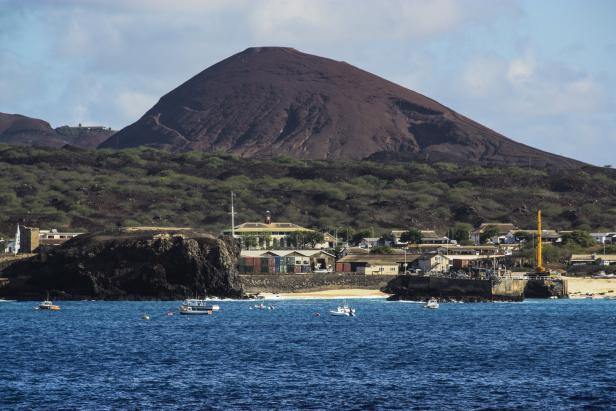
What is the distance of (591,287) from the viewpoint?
175625 millimetres

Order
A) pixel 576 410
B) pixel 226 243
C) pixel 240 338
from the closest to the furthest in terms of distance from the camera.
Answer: pixel 576 410 < pixel 240 338 < pixel 226 243

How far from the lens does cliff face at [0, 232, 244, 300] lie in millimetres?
166250

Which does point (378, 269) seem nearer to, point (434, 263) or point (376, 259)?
point (376, 259)

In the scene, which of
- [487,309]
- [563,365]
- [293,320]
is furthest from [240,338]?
[487,309]

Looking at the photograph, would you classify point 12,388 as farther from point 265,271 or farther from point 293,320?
point 265,271

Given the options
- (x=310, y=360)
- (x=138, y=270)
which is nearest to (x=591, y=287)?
(x=138, y=270)

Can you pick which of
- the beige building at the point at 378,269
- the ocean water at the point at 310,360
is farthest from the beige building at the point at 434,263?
the ocean water at the point at 310,360

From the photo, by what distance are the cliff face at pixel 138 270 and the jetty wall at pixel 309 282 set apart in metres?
12.3

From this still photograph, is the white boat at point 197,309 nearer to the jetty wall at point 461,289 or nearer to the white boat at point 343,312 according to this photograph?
the white boat at point 343,312

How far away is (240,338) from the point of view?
10431 cm

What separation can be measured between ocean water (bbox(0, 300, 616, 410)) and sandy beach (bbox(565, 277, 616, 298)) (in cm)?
3276

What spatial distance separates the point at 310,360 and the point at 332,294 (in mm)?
94723

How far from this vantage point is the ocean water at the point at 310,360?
6519 centimetres

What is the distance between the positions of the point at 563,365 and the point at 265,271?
374ft
